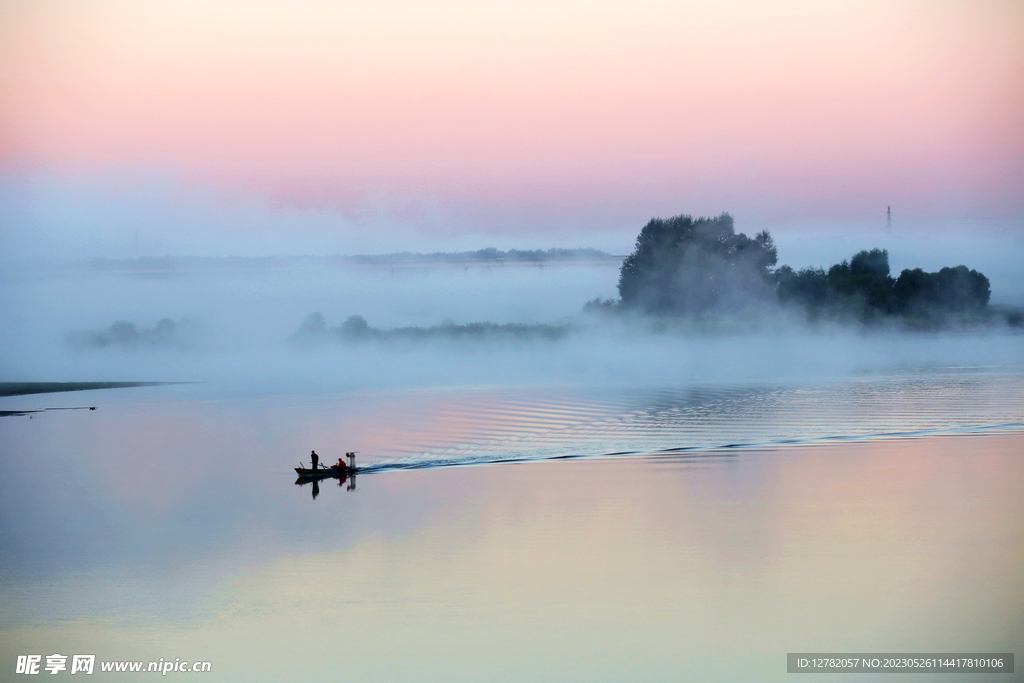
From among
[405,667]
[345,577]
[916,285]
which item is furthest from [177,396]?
[916,285]

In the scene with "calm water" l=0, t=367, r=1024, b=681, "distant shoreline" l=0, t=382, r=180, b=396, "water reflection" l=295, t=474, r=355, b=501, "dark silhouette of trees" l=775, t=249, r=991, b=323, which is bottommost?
"calm water" l=0, t=367, r=1024, b=681

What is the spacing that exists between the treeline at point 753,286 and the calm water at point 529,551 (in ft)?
273

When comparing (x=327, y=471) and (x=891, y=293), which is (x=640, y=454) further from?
(x=891, y=293)

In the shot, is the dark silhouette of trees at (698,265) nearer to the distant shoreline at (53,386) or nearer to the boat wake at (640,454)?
the distant shoreline at (53,386)

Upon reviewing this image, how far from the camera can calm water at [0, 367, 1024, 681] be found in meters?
18.1

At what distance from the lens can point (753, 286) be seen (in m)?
133

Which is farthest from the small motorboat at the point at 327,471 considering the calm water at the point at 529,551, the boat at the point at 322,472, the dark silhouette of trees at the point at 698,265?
the dark silhouette of trees at the point at 698,265

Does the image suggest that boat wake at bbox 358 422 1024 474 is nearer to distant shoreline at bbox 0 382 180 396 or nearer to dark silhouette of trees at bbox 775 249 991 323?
distant shoreline at bbox 0 382 180 396

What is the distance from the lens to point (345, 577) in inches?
867

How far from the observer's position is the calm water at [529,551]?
18.1m

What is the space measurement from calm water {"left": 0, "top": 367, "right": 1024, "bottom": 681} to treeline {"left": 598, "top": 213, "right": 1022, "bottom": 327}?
8331cm

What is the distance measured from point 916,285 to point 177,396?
98.5 meters

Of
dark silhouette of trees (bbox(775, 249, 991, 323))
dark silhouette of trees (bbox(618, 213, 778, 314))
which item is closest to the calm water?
dark silhouette of trees (bbox(618, 213, 778, 314))

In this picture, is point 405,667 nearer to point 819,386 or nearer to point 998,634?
point 998,634
